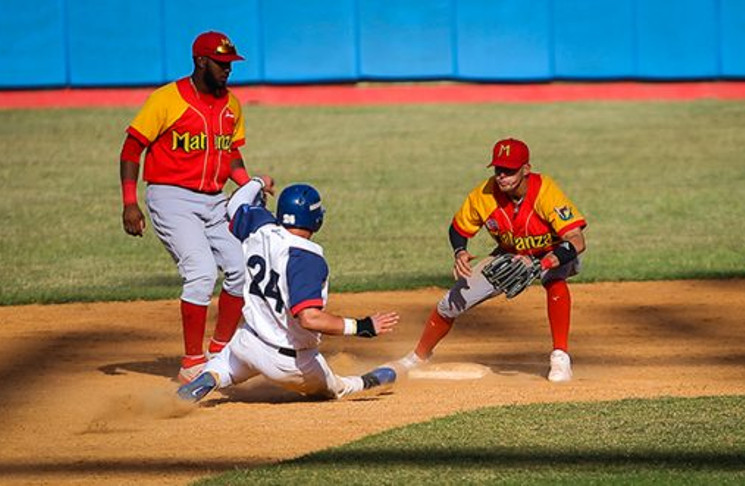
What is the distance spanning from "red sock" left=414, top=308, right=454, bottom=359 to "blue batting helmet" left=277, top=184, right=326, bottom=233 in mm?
1645

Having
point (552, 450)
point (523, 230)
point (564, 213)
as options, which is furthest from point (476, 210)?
point (552, 450)

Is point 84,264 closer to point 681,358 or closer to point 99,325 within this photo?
point 99,325

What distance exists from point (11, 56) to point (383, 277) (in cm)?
1410

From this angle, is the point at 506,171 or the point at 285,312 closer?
the point at 285,312

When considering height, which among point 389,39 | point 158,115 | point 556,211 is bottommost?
point 556,211

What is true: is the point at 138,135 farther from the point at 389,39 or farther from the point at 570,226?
the point at 389,39

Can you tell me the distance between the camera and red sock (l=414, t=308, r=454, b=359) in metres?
8.84

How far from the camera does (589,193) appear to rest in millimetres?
16922

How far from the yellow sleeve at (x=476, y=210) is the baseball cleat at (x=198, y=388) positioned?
1.79 meters

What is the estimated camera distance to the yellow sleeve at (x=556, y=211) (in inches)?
328

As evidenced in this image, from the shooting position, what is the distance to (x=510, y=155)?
26.7 feet

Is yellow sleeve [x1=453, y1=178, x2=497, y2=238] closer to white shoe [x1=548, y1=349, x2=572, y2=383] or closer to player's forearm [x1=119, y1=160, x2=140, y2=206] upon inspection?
white shoe [x1=548, y1=349, x2=572, y2=383]

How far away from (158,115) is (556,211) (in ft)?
7.53

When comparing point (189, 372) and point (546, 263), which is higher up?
point (546, 263)
